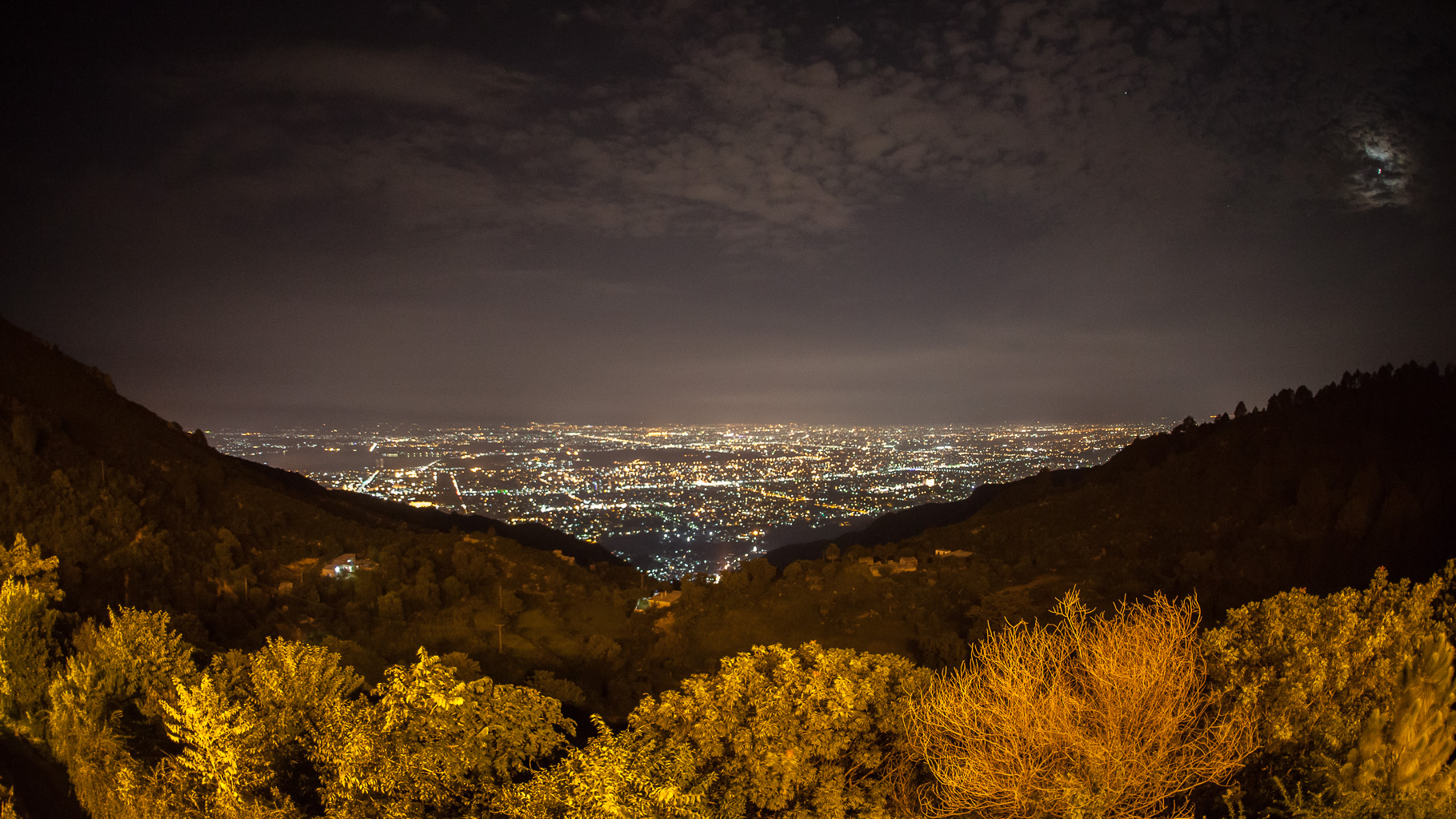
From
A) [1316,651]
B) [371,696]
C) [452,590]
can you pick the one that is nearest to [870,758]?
[1316,651]

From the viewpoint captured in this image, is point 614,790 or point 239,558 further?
point 239,558

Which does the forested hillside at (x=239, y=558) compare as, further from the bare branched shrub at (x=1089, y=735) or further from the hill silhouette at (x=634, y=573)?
the bare branched shrub at (x=1089, y=735)

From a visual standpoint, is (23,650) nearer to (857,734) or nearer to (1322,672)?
(857,734)

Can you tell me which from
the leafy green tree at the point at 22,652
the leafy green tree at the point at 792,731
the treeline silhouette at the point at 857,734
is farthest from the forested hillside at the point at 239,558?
the leafy green tree at the point at 792,731

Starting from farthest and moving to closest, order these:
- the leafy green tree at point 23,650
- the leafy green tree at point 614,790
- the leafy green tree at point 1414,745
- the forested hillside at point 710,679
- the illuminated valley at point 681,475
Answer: the illuminated valley at point 681,475 < the leafy green tree at point 23,650 < the forested hillside at point 710,679 < the leafy green tree at point 614,790 < the leafy green tree at point 1414,745

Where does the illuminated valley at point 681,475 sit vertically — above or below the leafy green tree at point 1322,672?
below

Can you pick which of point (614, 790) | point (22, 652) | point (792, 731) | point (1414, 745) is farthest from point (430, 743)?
point (1414, 745)
